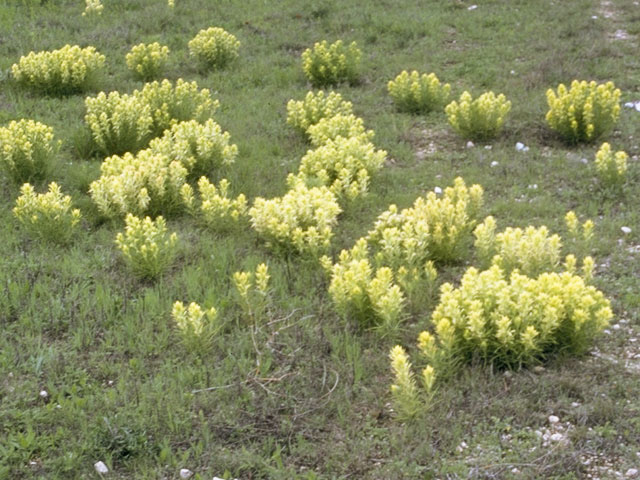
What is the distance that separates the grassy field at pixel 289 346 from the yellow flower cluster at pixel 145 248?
11 centimetres

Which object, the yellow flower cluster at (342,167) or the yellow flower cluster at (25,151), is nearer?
the yellow flower cluster at (342,167)

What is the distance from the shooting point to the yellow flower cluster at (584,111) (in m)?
7.68

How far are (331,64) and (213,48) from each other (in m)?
1.46

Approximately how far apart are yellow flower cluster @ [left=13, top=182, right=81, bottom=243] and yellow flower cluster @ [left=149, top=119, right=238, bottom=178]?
45.2 inches

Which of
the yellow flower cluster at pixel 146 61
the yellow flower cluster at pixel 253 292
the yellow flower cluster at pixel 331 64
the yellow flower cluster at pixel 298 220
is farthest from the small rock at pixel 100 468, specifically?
the yellow flower cluster at pixel 146 61

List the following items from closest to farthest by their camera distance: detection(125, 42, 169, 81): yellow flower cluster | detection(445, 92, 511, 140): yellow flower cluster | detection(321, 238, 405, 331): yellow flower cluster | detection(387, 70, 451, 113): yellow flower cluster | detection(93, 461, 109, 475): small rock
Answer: detection(93, 461, 109, 475): small rock → detection(321, 238, 405, 331): yellow flower cluster → detection(445, 92, 511, 140): yellow flower cluster → detection(387, 70, 451, 113): yellow flower cluster → detection(125, 42, 169, 81): yellow flower cluster

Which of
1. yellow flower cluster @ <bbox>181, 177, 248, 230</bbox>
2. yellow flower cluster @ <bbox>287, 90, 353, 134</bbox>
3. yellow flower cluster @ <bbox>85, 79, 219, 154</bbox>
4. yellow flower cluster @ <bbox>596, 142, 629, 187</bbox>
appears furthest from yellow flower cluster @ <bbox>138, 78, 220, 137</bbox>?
yellow flower cluster @ <bbox>596, 142, 629, 187</bbox>

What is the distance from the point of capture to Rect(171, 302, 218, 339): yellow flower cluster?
4.87 metres

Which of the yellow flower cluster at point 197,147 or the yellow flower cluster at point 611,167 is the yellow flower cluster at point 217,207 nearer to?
the yellow flower cluster at point 197,147

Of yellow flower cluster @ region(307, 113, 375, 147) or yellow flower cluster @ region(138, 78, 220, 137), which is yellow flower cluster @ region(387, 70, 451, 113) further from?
yellow flower cluster @ region(138, 78, 220, 137)

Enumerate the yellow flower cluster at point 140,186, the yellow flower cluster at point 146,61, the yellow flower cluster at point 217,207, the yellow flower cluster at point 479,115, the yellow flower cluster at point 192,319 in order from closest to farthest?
the yellow flower cluster at point 192,319 < the yellow flower cluster at point 217,207 < the yellow flower cluster at point 140,186 < the yellow flower cluster at point 479,115 < the yellow flower cluster at point 146,61

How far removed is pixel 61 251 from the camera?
20.1 ft

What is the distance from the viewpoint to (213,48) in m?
10.1

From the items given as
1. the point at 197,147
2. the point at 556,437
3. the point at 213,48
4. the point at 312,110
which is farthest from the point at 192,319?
the point at 213,48
